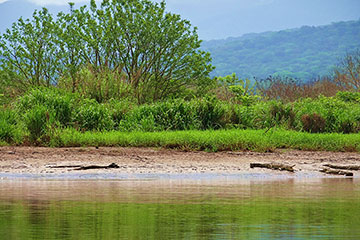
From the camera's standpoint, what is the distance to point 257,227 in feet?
18.4

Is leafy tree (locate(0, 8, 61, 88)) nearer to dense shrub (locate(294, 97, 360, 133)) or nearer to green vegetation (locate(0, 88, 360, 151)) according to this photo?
green vegetation (locate(0, 88, 360, 151))

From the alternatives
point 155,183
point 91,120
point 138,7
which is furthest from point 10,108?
point 138,7

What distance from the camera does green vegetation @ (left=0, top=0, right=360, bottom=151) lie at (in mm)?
16188

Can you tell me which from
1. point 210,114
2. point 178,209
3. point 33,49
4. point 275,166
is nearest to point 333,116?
point 210,114

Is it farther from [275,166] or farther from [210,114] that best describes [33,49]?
[275,166]

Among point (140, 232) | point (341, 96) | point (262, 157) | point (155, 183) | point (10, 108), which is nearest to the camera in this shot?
point (140, 232)

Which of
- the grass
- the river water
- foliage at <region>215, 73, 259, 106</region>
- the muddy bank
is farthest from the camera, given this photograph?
foliage at <region>215, 73, 259, 106</region>

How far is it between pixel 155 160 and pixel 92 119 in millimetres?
4852

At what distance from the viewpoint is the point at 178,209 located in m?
7.00

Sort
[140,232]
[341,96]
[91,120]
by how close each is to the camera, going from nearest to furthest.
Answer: [140,232]
[91,120]
[341,96]

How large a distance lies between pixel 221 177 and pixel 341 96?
16703 mm

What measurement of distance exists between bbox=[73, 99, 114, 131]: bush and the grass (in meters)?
1.12

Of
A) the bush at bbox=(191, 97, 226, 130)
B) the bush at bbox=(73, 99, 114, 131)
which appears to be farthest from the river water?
the bush at bbox=(191, 97, 226, 130)

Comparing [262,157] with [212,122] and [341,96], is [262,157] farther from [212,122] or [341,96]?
[341,96]
